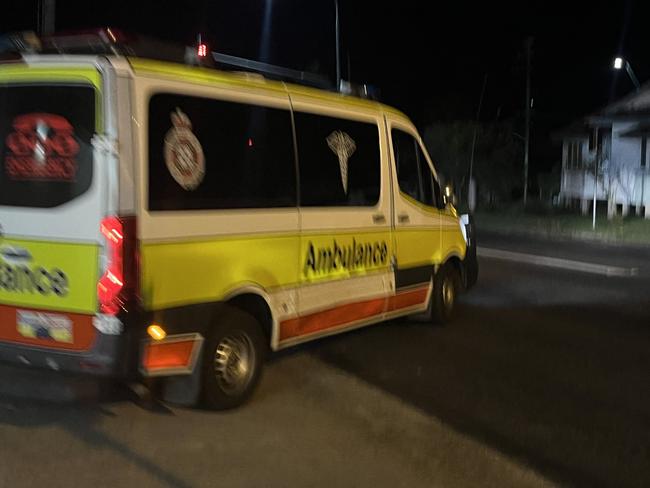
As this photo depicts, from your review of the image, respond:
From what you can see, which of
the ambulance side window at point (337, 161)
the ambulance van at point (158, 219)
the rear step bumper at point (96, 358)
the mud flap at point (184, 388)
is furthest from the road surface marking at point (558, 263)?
the rear step bumper at point (96, 358)

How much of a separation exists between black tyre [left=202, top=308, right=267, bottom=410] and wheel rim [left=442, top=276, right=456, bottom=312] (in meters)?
3.48

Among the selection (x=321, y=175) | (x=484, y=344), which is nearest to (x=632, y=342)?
(x=484, y=344)

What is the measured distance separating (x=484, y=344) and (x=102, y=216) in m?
4.74

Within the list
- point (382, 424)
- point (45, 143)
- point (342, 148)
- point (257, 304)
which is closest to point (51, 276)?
point (45, 143)

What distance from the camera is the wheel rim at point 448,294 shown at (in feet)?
30.9

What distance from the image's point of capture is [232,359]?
6.13m

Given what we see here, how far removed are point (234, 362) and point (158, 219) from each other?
139 cm

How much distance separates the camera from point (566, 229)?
80.1 feet

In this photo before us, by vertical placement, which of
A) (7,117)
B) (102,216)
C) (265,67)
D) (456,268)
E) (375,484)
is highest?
(265,67)

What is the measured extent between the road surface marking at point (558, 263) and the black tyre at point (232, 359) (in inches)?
409

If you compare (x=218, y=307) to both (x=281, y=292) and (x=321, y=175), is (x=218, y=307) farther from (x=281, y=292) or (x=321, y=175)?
(x=321, y=175)

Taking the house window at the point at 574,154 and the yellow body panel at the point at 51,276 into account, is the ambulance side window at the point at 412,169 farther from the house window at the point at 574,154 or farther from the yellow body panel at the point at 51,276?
the house window at the point at 574,154

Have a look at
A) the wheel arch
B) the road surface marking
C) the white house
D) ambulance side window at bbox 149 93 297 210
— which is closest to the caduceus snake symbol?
ambulance side window at bbox 149 93 297 210

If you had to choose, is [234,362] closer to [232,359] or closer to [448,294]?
[232,359]
